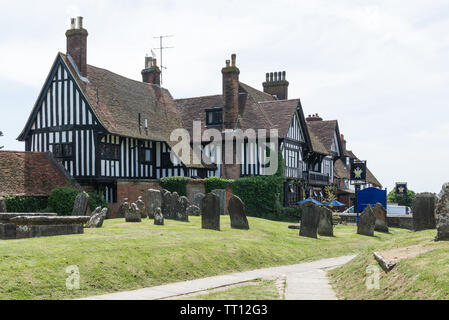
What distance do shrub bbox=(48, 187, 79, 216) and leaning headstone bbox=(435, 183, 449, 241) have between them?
20.5 meters

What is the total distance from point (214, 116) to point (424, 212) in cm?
2279

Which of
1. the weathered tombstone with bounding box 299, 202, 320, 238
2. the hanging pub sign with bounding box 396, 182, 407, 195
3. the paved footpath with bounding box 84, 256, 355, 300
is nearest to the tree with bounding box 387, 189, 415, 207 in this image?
the hanging pub sign with bounding box 396, 182, 407, 195

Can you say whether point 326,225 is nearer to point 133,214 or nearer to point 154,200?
point 154,200

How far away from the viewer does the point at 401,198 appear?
6384 centimetres

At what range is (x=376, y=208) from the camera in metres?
→ 31.3

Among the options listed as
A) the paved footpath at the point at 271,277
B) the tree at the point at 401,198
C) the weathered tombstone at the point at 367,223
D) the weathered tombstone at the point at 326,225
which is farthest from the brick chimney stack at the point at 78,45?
the tree at the point at 401,198

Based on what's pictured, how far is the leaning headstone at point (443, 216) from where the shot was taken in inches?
513

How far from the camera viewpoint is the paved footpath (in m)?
11.4

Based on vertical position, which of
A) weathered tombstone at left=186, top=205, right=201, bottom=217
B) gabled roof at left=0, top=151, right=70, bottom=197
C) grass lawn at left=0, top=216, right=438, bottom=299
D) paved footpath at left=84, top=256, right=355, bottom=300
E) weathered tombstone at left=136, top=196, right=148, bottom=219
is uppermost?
gabled roof at left=0, top=151, right=70, bottom=197

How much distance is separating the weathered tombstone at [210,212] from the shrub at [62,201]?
9.35m

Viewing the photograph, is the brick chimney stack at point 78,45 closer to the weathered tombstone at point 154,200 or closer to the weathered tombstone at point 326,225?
the weathered tombstone at point 154,200

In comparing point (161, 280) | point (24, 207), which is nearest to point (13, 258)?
point (161, 280)

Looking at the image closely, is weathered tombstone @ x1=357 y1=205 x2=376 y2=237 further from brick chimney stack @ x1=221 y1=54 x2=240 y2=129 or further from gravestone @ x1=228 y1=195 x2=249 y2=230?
brick chimney stack @ x1=221 y1=54 x2=240 y2=129
